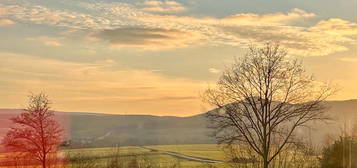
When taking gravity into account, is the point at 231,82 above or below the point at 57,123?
above

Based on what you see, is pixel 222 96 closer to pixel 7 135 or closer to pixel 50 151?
pixel 50 151

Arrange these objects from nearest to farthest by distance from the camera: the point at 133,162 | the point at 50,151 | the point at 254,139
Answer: the point at 254,139, the point at 50,151, the point at 133,162

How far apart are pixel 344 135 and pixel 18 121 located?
25483 millimetres

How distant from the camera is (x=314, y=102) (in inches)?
1451

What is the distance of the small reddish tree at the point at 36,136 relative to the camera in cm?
4053

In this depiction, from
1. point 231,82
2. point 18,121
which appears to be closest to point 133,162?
point 18,121

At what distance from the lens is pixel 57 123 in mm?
43344

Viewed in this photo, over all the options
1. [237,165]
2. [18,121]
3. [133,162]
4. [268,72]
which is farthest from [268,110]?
[18,121]

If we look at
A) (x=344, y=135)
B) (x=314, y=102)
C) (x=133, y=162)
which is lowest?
(x=133, y=162)

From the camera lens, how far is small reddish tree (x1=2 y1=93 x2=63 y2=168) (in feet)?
133

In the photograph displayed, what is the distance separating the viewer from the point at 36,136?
134ft

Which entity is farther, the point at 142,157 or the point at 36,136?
the point at 142,157

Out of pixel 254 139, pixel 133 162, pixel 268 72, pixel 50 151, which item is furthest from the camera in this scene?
pixel 133 162

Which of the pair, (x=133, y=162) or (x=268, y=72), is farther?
(x=133, y=162)
